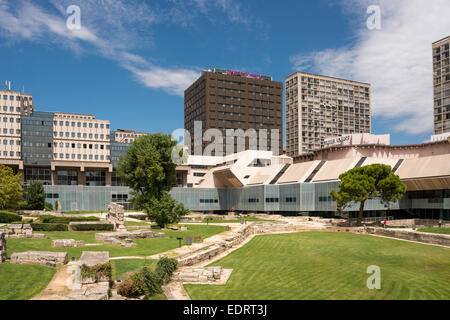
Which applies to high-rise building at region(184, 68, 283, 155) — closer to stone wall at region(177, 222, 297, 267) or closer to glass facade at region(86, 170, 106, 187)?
glass facade at region(86, 170, 106, 187)

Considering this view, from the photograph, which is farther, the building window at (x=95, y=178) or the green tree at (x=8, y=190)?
the building window at (x=95, y=178)

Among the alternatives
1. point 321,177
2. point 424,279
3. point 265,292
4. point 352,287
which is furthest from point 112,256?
point 321,177

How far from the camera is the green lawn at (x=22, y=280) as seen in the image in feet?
54.9

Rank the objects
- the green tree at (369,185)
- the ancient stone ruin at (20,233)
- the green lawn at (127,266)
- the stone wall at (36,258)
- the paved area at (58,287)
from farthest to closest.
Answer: the green tree at (369,185) → the ancient stone ruin at (20,233) → the stone wall at (36,258) → the green lawn at (127,266) → the paved area at (58,287)

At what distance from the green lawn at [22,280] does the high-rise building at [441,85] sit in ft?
495

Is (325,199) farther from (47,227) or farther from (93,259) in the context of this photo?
(93,259)

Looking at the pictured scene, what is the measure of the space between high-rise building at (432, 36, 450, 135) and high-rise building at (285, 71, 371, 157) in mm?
51687

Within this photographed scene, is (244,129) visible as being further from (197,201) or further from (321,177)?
(321,177)

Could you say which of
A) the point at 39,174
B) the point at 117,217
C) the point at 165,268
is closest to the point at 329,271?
the point at 165,268

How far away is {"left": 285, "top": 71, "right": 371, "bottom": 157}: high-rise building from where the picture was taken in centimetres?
18588

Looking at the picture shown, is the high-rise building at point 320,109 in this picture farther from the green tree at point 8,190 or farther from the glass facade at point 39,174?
the green tree at point 8,190

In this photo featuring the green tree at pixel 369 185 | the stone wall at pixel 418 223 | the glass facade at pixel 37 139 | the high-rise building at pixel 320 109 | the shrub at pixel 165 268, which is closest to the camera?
the shrub at pixel 165 268

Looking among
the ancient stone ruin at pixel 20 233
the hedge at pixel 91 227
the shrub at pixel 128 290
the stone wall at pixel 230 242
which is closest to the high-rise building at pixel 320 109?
the stone wall at pixel 230 242

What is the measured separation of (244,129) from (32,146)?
321 feet
